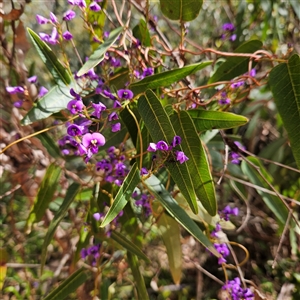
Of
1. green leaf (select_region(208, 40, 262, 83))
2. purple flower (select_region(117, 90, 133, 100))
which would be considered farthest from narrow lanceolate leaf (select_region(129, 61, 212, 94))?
green leaf (select_region(208, 40, 262, 83))

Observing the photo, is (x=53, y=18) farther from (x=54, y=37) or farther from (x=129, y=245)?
(x=129, y=245)

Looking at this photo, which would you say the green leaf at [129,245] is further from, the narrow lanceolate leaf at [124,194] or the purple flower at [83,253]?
→ the narrow lanceolate leaf at [124,194]

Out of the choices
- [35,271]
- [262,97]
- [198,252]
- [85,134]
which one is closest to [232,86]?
[85,134]

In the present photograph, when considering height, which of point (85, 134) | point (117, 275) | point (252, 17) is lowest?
point (117, 275)

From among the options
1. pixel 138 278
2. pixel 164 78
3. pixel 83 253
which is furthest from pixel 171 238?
pixel 164 78

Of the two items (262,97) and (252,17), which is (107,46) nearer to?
(262,97)

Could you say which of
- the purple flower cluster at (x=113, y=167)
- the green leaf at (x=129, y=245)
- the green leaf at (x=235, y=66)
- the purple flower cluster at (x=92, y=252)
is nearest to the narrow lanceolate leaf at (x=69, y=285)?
the purple flower cluster at (x=92, y=252)
